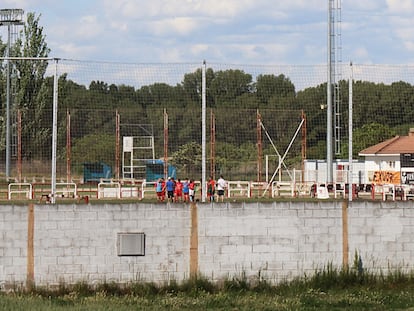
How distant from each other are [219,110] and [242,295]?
35.4 feet

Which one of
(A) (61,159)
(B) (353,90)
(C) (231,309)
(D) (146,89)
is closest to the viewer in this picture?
(C) (231,309)

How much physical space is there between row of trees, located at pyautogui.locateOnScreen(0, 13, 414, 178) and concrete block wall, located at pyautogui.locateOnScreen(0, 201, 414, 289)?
3.14m

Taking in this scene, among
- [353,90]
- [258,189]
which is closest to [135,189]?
[258,189]

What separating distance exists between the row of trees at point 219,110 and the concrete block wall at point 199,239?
3.14 meters

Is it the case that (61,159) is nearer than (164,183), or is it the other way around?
(61,159)

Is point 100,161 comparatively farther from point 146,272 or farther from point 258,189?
point 146,272

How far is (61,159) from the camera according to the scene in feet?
96.1

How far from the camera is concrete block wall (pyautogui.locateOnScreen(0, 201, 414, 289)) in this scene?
19.3 meters

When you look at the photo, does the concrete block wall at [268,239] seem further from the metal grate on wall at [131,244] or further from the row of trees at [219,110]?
the row of trees at [219,110]

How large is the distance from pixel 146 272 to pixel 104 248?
95 centimetres

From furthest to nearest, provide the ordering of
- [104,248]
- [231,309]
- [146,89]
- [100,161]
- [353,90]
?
1. [100,161]
2. [146,89]
3. [353,90]
4. [104,248]
5. [231,309]

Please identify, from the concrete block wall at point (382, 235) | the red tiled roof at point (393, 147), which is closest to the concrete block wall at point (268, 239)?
the concrete block wall at point (382, 235)

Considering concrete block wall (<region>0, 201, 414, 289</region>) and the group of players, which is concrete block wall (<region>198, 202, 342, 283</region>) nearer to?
concrete block wall (<region>0, 201, 414, 289</region>)

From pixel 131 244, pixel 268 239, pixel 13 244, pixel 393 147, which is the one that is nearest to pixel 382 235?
pixel 268 239
